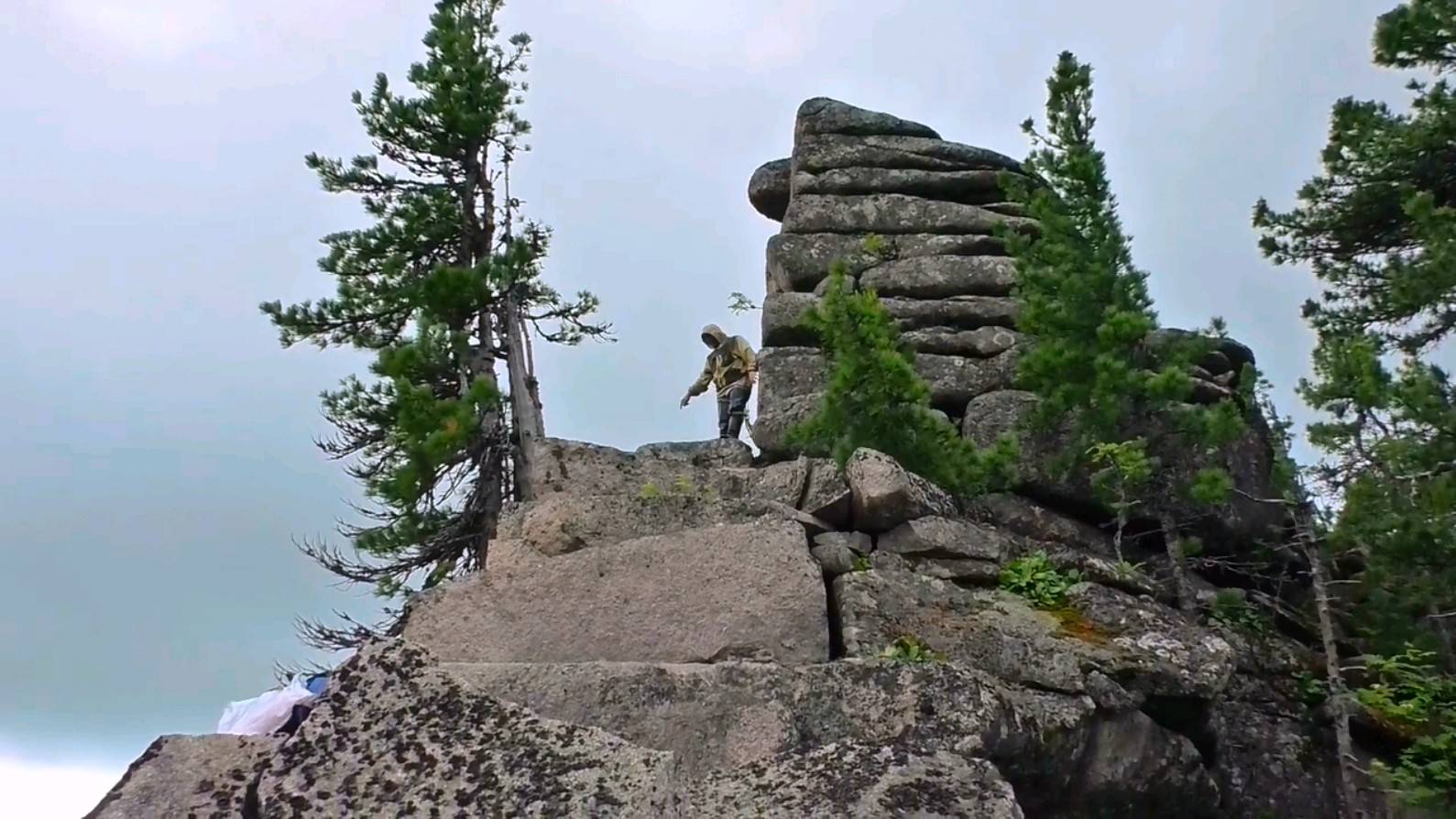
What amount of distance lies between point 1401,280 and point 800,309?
5188 millimetres

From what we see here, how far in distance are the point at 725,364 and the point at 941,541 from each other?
6.07m

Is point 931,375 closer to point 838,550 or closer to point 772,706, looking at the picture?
point 838,550

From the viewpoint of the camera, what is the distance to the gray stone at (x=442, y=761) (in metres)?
3.21

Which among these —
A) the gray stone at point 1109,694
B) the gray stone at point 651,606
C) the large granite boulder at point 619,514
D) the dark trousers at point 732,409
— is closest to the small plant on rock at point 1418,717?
the gray stone at point 1109,694

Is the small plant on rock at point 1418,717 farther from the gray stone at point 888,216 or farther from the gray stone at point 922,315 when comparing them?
the gray stone at point 888,216

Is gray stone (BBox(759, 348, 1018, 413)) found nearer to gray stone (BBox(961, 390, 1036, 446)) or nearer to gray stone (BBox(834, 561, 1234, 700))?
gray stone (BBox(961, 390, 1036, 446))

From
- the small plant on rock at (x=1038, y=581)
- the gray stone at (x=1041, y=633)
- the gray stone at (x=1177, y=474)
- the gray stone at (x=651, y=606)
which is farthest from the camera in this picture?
the gray stone at (x=1177, y=474)

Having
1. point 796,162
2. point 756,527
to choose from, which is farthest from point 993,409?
point 756,527

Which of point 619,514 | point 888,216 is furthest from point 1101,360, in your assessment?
point 619,514

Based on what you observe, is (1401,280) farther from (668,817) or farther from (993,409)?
(668,817)

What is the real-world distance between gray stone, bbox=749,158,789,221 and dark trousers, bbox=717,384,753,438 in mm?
3390

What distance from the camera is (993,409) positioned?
12.5 metres

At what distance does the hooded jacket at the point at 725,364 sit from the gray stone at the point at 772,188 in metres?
2.83

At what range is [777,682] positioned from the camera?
15.6ft
